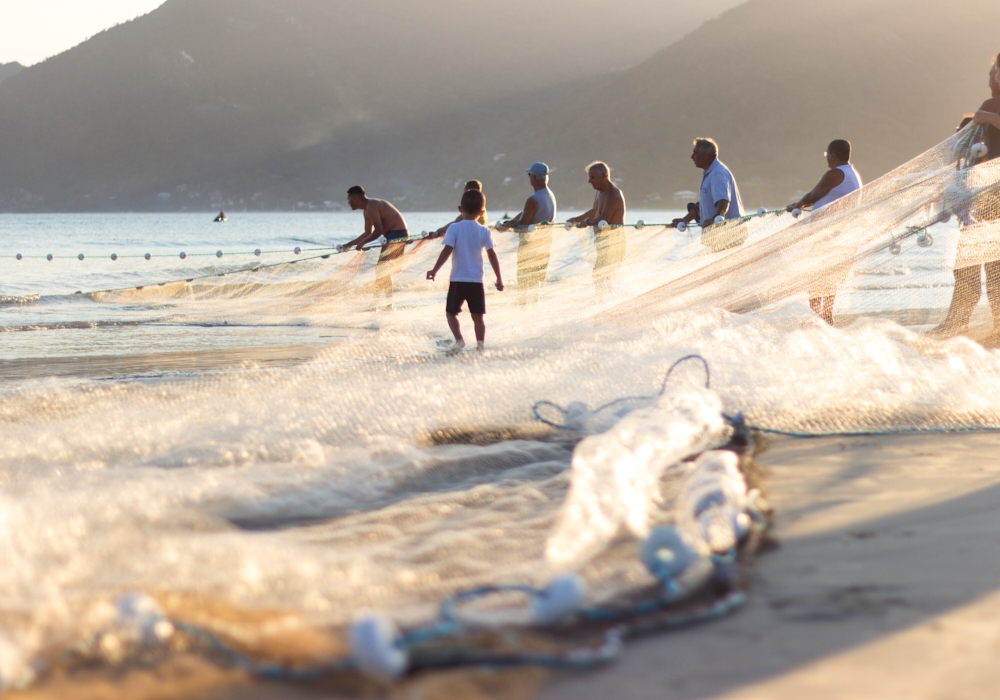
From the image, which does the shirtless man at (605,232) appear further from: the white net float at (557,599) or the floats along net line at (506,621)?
the white net float at (557,599)

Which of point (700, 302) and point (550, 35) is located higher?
point (550, 35)

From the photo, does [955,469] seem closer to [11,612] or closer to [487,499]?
[487,499]

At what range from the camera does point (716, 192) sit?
763 cm

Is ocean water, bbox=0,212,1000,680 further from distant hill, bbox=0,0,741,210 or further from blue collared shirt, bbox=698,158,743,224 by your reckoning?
distant hill, bbox=0,0,741,210

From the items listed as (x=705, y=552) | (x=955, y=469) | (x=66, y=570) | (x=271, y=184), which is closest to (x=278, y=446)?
(x=66, y=570)

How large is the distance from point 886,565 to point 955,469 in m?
1.24

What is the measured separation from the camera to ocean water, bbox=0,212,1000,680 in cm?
226

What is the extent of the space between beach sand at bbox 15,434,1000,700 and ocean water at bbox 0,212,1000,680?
0.23 meters

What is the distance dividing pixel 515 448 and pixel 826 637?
6.39 feet

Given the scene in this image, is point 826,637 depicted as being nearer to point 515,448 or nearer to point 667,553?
point 667,553

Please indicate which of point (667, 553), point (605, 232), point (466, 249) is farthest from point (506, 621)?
point (605, 232)

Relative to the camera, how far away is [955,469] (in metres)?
3.59

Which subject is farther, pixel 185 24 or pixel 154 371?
pixel 185 24

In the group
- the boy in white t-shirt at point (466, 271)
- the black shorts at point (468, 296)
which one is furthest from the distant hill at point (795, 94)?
the black shorts at point (468, 296)
